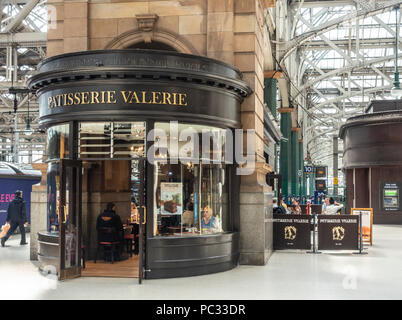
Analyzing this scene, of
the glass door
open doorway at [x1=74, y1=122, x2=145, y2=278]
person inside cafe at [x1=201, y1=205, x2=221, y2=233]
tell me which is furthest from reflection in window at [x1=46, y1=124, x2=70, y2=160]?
person inside cafe at [x1=201, y1=205, x2=221, y2=233]

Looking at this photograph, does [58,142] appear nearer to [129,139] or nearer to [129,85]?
[129,139]

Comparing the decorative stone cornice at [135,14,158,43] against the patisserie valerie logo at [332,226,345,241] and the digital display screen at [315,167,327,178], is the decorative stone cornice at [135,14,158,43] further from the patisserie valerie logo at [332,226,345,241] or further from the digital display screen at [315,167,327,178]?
the digital display screen at [315,167,327,178]

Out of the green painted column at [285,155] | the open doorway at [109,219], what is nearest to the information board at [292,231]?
the open doorway at [109,219]

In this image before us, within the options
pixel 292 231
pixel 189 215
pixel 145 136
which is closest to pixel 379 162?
pixel 292 231

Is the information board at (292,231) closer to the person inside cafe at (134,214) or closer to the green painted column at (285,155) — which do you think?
the person inside cafe at (134,214)

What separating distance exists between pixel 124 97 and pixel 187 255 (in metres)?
3.70

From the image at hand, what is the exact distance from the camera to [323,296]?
966cm

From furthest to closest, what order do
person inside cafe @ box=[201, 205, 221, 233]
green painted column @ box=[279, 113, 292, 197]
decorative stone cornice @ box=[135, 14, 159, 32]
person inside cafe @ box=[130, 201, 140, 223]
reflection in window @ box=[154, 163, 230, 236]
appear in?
1. green painted column @ box=[279, 113, 292, 197]
2. person inside cafe @ box=[130, 201, 140, 223]
3. decorative stone cornice @ box=[135, 14, 159, 32]
4. person inside cafe @ box=[201, 205, 221, 233]
5. reflection in window @ box=[154, 163, 230, 236]

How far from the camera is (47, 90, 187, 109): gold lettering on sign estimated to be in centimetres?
1164

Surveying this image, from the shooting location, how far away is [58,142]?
12594 mm

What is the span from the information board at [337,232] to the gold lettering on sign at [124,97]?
6828 mm

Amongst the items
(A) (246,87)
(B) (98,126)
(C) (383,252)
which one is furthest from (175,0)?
(C) (383,252)

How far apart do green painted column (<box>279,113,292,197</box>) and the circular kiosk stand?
569 cm
